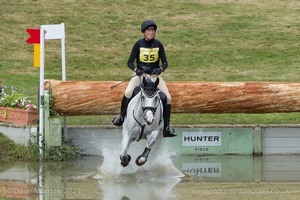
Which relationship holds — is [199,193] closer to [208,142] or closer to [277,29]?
[208,142]

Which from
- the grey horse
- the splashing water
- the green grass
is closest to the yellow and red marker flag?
the splashing water

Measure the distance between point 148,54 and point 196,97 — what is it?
5.20 feet

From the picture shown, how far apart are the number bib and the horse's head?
74 centimetres

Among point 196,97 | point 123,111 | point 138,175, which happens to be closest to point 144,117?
point 123,111

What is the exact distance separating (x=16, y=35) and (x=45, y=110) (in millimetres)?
10007

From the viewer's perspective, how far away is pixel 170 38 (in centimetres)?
2311

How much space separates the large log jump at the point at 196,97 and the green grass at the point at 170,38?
4.14m

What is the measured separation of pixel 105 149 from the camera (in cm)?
1323

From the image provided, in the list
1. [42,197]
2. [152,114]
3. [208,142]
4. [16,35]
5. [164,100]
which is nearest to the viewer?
[42,197]

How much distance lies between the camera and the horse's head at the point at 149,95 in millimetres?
11352

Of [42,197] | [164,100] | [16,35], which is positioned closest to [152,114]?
[164,100]

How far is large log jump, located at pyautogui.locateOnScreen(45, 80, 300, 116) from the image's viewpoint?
13.4 metres

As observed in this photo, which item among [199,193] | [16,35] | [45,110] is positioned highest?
[16,35]

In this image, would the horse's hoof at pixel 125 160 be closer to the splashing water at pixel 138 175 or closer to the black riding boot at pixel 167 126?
the splashing water at pixel 138 175
